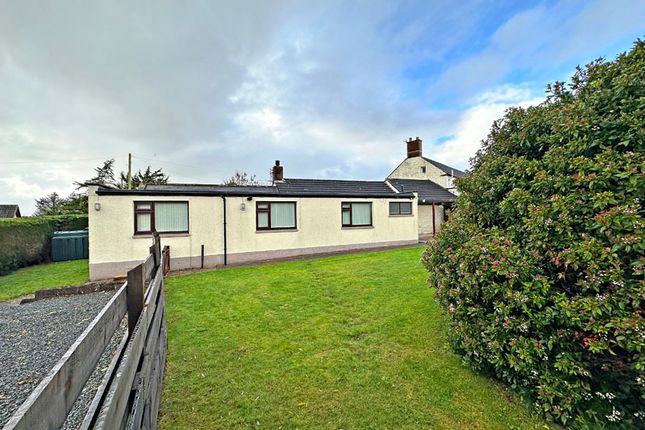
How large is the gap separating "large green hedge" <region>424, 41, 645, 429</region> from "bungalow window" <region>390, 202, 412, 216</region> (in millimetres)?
12350

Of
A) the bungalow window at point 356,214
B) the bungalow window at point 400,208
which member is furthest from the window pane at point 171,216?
the bungalow window at point 400,208

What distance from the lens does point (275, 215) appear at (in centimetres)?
1322

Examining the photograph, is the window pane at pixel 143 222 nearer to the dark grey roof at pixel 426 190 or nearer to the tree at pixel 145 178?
the dark grey roof at pixel 426 190

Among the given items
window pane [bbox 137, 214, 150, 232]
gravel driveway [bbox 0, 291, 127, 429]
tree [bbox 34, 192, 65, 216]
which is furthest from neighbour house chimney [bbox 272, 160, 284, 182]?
tree [bbox 34, 192, 65, 216]

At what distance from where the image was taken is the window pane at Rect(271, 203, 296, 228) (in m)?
13.2

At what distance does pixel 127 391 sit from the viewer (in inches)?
65.2

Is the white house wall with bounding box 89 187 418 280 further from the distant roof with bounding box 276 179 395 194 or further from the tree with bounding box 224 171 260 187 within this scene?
the tree with bounding box 224 171 260 187

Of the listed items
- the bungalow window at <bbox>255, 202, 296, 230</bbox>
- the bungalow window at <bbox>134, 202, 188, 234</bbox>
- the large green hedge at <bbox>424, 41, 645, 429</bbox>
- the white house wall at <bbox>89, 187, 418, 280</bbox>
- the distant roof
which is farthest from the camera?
the distant roof

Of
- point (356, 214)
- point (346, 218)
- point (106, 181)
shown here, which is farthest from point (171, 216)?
point (106, 181)

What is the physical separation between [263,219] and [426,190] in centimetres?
1399

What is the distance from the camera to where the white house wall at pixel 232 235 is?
1041 cm

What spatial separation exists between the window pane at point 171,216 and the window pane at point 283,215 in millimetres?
3639

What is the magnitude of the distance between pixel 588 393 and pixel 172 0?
12.9m

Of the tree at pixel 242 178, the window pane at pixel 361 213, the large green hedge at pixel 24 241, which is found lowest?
the large green hedge at pixel 24 241
